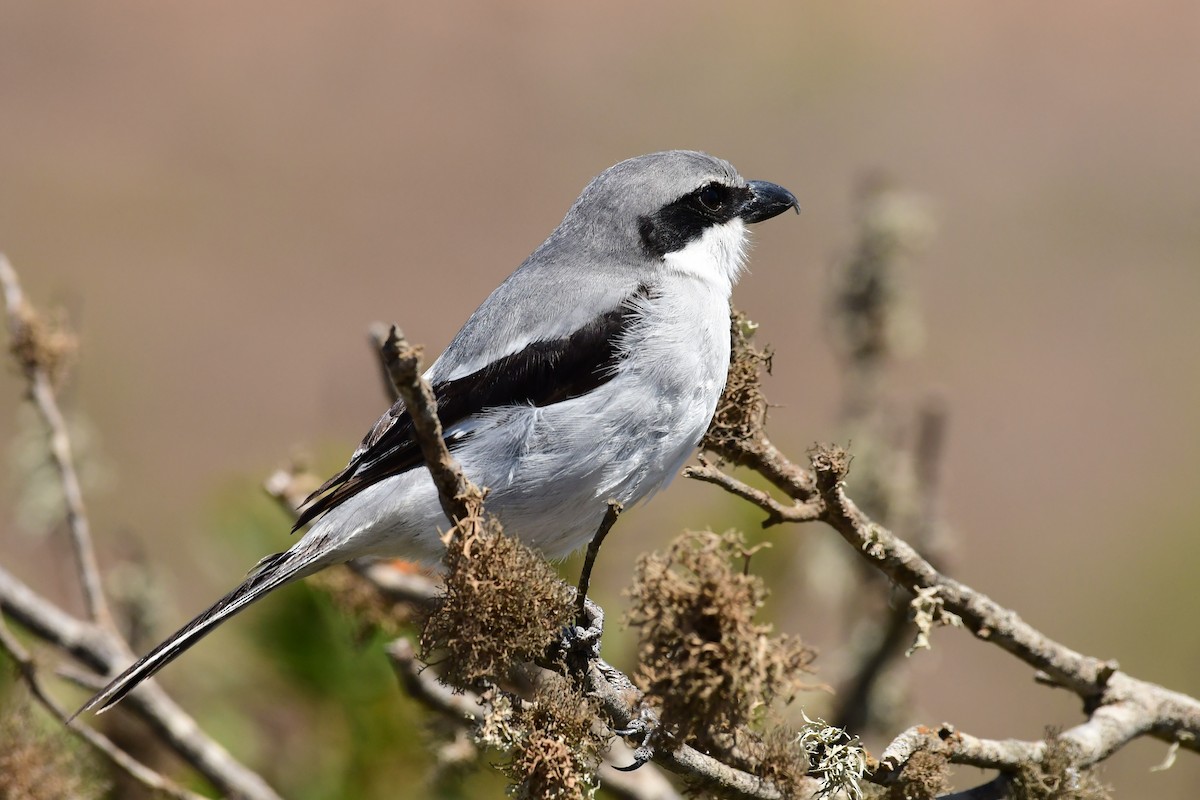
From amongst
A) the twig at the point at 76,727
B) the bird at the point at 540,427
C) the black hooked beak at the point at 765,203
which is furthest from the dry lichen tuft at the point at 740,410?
the twig at the point at 76,727

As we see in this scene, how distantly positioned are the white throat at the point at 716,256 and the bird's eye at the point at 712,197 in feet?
0.18

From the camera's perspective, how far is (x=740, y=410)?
8.23 ft

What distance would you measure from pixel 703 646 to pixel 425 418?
505 millimetres

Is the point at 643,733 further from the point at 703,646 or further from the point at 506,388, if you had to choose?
the point at 506,388

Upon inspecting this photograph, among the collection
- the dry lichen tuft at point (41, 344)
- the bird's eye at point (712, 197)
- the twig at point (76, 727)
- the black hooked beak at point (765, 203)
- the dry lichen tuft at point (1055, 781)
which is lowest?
the twig at point (76, 727)

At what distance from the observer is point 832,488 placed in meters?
2.20

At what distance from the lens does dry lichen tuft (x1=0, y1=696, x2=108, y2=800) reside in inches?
89.0

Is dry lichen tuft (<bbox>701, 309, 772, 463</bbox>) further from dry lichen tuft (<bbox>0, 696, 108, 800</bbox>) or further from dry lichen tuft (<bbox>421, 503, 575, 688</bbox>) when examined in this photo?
dry lichen tuft (<bbox>0, 696, 108, 800</bbox>)

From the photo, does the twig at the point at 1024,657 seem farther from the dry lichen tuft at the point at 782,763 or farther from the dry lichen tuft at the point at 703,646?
the dry lichen tuft at the point at 703,646

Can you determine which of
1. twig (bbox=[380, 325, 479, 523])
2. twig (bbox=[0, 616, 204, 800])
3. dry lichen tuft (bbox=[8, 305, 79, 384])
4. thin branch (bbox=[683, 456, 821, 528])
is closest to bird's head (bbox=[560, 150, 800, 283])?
thin branch (bbox=[683, 456, 821, 528])

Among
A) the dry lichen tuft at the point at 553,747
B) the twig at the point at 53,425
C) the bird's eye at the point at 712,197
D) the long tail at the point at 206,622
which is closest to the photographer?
the dry lichen tuft at the point at 553,747

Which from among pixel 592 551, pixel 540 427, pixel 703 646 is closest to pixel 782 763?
pixel 703 646

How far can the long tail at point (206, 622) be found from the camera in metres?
2.44

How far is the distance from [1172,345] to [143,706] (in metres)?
9.73
